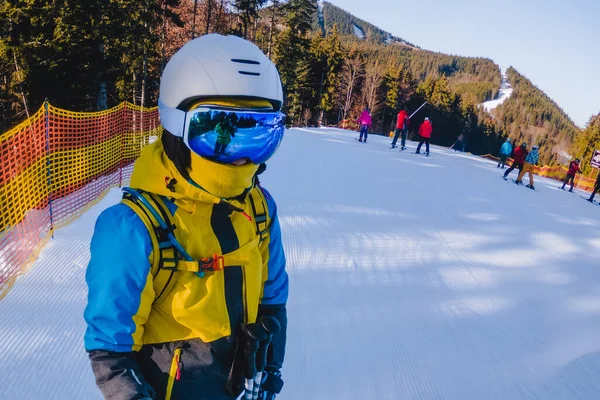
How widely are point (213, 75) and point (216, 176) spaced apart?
14.9 inches


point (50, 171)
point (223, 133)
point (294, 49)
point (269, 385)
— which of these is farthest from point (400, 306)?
point (294, 49)

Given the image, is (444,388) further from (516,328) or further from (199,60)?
(199,60)

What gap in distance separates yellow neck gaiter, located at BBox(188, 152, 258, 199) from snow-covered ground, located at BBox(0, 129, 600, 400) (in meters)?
2.23

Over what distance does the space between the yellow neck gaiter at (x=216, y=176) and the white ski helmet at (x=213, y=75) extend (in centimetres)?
14

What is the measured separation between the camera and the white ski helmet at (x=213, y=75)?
4.49 feet

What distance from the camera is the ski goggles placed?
135cm

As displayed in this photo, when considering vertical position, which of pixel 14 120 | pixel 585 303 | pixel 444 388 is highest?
pixel 585 303

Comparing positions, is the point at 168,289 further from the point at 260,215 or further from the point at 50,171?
the point at 50,171

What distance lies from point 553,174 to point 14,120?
128ft

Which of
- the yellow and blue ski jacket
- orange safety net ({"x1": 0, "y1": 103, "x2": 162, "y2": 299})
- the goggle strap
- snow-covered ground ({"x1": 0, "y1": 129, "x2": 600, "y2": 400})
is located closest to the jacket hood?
the yellow and blue ski jacket

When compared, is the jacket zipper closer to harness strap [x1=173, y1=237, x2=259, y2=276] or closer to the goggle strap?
harness strap [x1=173, y1=237, x2=259, y2=276]

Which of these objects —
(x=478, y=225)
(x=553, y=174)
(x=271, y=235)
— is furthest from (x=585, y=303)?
(x=553, y=174)

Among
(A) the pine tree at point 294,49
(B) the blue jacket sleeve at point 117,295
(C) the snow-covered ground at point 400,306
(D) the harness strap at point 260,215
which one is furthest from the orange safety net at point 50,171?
(A) the pine tree at point 294,49

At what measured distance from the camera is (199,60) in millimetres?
1397
